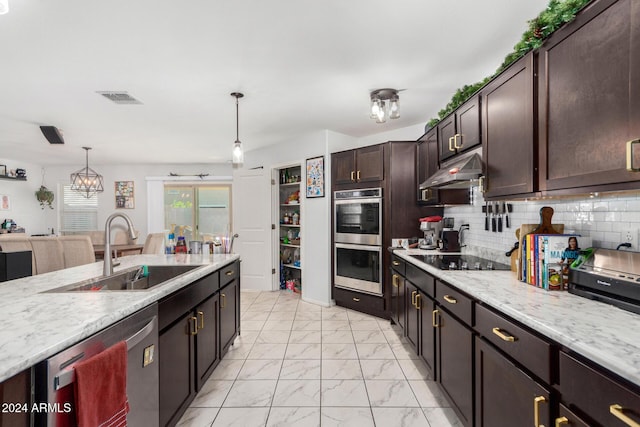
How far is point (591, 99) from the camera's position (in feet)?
3.87

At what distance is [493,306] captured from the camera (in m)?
1.29

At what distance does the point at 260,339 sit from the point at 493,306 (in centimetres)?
236

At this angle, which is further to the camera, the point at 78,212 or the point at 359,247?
the point at 78,212

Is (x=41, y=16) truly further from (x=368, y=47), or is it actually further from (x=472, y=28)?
(x=472, y=28)

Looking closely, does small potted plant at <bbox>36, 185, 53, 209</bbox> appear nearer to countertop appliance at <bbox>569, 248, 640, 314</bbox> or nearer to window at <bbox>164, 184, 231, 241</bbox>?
window at <bbox>164, 184, 231, 241</bbox>

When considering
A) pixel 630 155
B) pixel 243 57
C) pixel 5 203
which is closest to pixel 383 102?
pixel 243 57

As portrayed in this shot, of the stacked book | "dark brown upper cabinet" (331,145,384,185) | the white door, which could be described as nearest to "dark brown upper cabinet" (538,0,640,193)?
the stacked book

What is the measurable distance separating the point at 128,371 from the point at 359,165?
122 inches

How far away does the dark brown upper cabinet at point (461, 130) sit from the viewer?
2107 mm

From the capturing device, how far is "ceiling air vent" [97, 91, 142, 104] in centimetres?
294

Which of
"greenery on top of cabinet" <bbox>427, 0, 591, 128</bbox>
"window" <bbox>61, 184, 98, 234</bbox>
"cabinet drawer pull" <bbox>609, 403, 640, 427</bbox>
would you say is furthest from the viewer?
"window" <bbox>61, 184, 98, 234</bbox>

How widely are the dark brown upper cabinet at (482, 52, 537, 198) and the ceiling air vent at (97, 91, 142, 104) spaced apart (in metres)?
3.23

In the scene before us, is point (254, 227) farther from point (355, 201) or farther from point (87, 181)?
point (87, 181)

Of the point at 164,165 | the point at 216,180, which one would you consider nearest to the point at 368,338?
the point at 216,180
